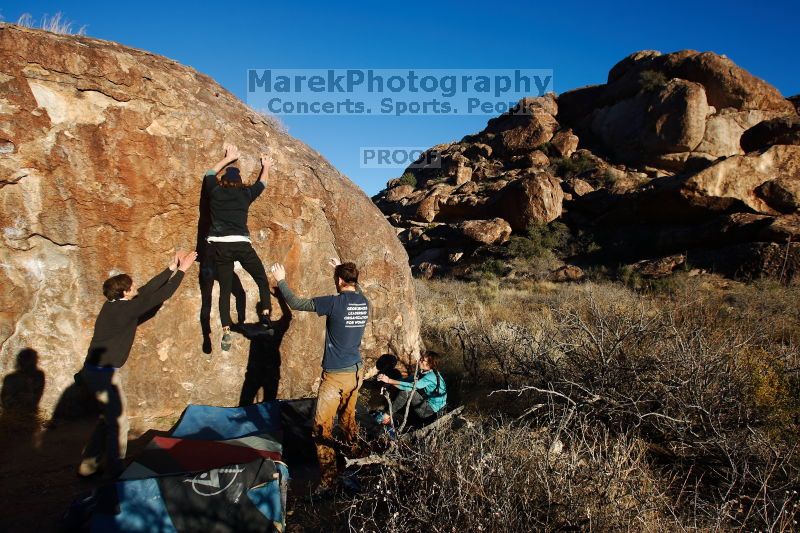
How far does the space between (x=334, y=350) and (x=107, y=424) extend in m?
1.86

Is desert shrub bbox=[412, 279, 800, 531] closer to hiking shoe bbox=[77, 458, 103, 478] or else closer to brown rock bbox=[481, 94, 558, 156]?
hiking shoe bbox=[77, 458, 103, 478]

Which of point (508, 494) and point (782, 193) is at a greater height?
point (782, 193)

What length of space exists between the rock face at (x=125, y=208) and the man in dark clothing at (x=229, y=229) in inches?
7.0

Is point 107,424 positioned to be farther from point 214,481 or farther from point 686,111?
point 686,111

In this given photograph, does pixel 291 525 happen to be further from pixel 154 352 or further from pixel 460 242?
pixel 460 242

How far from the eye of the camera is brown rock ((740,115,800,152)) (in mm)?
16062

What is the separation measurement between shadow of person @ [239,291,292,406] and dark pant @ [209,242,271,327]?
31 cm

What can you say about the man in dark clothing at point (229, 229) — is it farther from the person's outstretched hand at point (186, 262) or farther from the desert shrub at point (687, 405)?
the desert shrub at point (687, 405)

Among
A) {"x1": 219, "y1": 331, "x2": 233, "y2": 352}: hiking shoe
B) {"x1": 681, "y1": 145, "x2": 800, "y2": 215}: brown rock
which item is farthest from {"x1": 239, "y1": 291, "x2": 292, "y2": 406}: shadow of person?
{"x1": 681, "y1": 145, "x2": 800, "y2": 215}: brown rock

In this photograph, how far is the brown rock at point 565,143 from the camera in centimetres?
2450

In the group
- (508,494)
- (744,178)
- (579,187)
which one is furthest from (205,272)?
(579,187)

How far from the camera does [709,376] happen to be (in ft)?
13.3

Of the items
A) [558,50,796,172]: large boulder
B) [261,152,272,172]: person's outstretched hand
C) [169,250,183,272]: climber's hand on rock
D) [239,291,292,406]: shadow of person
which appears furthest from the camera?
[558,50,796,172]: large boulder

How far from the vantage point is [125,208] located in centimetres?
450
